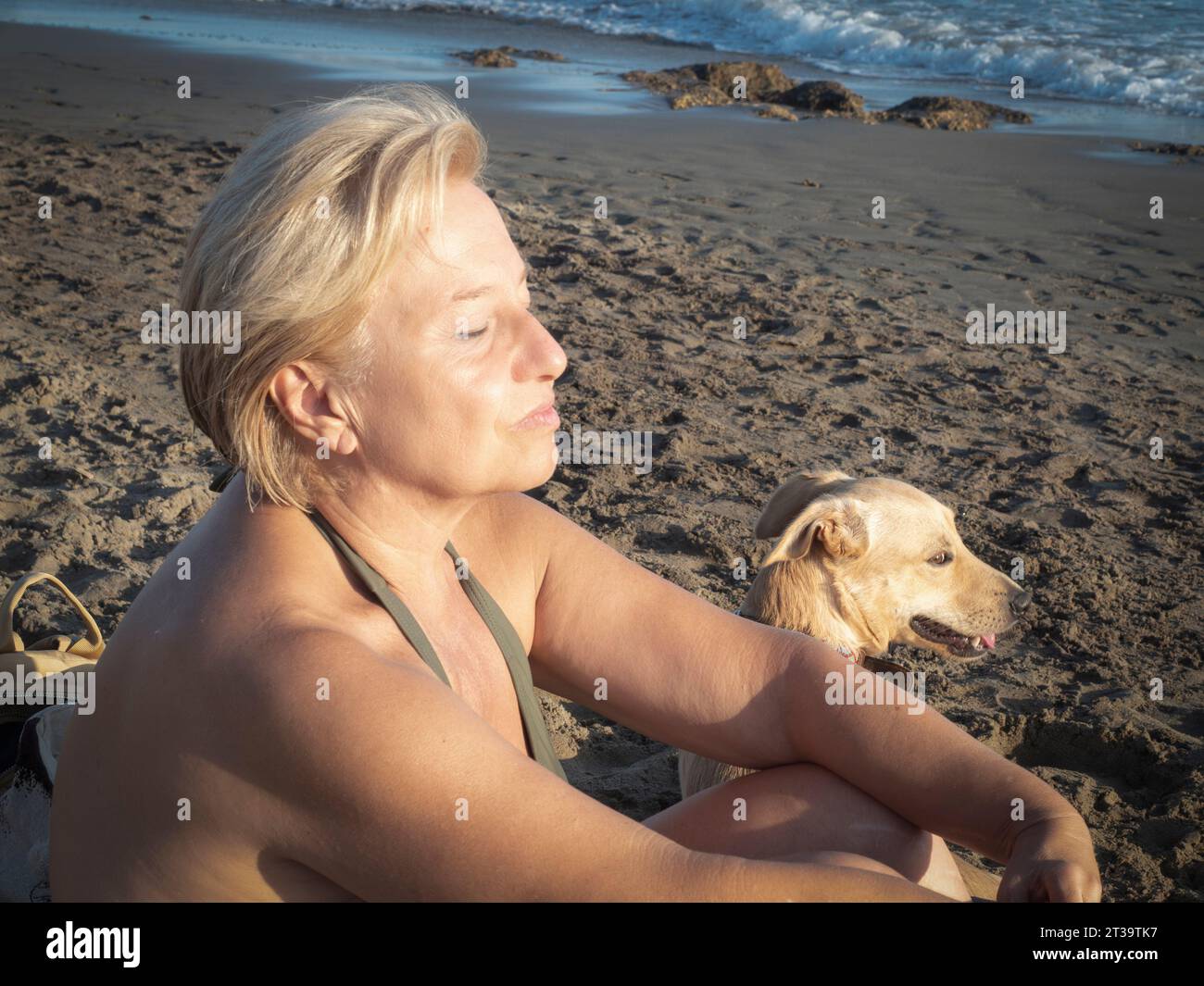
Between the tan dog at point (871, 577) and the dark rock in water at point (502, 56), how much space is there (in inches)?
558

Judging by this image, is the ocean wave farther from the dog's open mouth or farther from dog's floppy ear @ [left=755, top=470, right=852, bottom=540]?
dog's floppy ear @ [left=755, top=470, right=852, bottom=540]

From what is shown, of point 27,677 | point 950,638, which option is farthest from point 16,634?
point 950,638

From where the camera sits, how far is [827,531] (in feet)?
11.7

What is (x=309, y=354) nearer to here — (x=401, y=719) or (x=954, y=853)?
(x=401, y=719)

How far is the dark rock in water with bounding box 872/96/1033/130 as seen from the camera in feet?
42.4

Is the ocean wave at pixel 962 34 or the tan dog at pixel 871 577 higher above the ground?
the ocean wave at pixel 962 34

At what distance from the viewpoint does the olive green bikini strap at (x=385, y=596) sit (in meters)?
1.91

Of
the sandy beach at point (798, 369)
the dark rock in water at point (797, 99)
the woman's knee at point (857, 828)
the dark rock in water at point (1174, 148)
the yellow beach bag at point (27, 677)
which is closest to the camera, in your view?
the woman's knee at point (857, 828)

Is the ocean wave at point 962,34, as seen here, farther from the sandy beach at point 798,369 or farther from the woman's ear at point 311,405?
the woman's ear at point 311,405

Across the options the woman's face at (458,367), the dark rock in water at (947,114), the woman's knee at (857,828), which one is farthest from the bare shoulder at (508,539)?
the dark rock in water at (947,114)

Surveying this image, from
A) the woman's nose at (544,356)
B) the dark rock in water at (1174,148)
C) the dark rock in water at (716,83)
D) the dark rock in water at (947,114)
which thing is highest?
the dark rock in water at (716,83)

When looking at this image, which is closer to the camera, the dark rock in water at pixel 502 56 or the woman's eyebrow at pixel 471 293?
the woman's eyebrow at pixel 471 293

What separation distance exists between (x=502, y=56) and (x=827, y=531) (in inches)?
589
